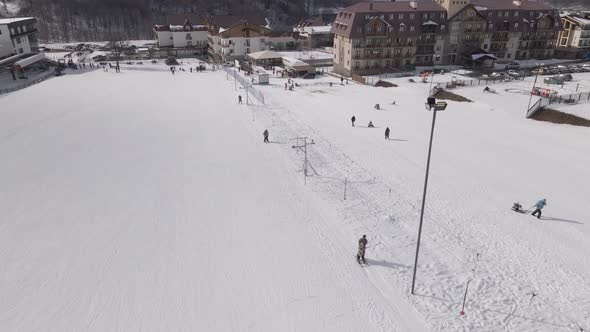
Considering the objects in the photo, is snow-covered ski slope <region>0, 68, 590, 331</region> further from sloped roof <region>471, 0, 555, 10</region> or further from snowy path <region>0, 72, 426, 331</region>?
sloped roof <region>471, 0, 555, 10</region>

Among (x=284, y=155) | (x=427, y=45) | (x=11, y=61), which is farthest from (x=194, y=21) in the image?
(x=284, y=155)

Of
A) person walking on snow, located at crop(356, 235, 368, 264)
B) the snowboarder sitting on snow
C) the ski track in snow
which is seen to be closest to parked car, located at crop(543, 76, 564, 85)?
the ski track in snow

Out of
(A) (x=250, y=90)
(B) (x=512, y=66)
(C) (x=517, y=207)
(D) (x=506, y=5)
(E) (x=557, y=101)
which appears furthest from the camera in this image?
(D) (x=506, y=5)

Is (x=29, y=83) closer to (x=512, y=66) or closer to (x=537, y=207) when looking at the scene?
(x=537, y=207)

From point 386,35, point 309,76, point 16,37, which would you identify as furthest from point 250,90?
point 16,37

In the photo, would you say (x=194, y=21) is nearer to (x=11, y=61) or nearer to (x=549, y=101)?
(x=11, y=61)

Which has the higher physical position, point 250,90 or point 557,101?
point 557,101
